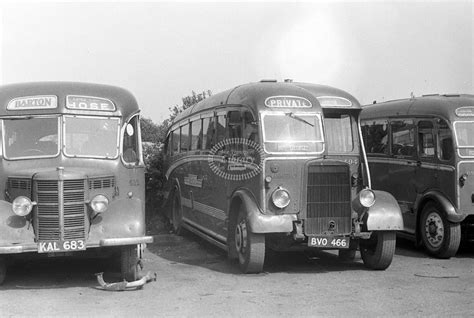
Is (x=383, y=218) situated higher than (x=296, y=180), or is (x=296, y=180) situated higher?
(x=296, y=180)

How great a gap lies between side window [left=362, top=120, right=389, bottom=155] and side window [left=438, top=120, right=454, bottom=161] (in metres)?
1.92

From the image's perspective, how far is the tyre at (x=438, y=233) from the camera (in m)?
10.3

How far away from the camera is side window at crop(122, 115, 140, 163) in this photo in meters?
8.89

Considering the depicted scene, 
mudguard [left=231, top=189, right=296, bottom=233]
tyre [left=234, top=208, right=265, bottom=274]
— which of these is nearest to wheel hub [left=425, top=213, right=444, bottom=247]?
mudguard [left=231, top=189, right=296, bottom=233]

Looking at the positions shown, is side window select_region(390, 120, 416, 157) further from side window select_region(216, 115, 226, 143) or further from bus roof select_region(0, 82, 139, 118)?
bus roof select_region(0, 82, 139, 118)

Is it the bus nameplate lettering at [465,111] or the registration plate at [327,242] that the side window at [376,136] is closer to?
the bus nameplate lettering at [465,111]

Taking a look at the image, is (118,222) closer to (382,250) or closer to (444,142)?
(382,250)

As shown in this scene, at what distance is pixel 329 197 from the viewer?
9.06m

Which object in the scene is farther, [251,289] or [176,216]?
[176,216]

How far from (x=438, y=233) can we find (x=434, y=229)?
0.14 metres

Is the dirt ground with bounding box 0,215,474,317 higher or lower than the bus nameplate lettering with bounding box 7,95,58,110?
lower

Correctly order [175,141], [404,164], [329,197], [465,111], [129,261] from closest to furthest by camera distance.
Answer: [129,261], [329,197], [465,111], [404,164], [175,141]

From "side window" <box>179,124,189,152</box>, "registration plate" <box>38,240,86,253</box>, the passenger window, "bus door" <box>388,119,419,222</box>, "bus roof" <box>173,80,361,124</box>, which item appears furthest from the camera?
"side window" <box>179,124,189,152</box>

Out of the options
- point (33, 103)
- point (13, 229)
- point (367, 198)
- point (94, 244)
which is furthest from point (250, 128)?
point (13, 229)
